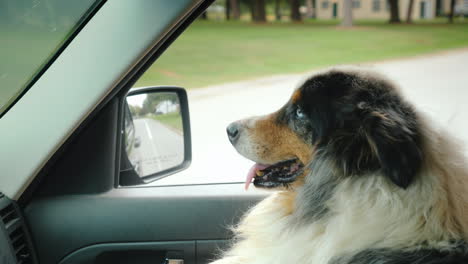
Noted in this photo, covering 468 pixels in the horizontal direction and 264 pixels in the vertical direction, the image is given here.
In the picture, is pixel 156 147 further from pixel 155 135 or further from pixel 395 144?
pixel 395 144

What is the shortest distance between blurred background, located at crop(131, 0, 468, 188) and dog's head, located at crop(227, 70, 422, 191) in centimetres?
70

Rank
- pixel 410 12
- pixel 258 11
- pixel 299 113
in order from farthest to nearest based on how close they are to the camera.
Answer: pixel 258 11
pixel 410 12
pixel 299 113

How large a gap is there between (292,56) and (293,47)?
81 cm

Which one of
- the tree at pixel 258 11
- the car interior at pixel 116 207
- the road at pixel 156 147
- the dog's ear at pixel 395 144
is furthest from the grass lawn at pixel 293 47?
the dog's ear at pixel 395 144

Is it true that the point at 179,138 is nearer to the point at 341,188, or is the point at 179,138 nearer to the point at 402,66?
the point at 341,188

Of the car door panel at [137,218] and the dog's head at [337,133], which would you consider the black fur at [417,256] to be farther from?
the car door panel at [137,218]

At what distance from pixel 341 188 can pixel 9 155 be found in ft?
4.55

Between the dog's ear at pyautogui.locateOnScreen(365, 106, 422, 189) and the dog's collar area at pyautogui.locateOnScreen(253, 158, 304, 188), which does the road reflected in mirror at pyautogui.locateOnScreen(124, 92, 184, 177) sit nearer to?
the dog's collar area at pyautogui.locateOnScreen(253, 158, 304, 188)

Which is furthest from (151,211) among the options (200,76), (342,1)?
(342,1)

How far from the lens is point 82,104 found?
1974mm

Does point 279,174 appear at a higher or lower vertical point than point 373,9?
lower

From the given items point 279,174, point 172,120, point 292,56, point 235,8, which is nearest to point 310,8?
point 292,56

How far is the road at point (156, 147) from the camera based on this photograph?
9.60 feet

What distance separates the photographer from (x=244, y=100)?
592 centimetres
